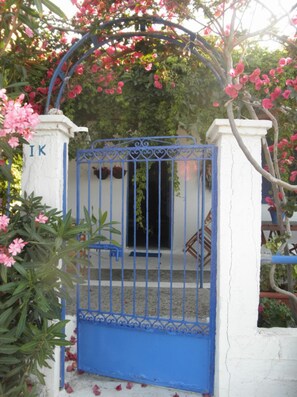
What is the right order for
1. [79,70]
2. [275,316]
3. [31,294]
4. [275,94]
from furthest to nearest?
[79,70]
[275,316]
[275,94]
[31,294]

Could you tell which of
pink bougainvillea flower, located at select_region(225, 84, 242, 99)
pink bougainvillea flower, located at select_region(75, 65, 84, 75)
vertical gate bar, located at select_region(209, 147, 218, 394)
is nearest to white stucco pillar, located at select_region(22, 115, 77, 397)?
pink bougainvillea flower, located at select_region(75, 65, 84, 75)

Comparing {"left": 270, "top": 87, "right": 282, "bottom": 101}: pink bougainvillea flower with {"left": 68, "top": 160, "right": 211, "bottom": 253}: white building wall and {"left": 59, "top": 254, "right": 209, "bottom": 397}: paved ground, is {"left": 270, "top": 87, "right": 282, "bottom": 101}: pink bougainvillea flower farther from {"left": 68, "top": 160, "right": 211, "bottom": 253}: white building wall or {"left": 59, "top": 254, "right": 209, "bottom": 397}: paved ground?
{"left": 68, "top": 160, "right": 211, "bottom": 253}: white building wall

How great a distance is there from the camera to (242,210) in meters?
3.03

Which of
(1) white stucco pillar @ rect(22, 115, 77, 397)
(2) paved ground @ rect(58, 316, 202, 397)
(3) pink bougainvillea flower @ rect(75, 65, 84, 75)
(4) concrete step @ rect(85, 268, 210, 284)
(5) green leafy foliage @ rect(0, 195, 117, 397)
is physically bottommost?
(2) paved ground @ rect(58, 316, 202, 397)

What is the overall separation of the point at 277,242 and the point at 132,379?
1747 mm

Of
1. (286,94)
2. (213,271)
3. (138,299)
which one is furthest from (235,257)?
(138,299)

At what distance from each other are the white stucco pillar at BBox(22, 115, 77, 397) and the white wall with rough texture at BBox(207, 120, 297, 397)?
1194mm

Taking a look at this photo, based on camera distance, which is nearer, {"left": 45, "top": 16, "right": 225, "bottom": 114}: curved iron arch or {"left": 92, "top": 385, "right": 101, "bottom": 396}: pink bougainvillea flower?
{"left": 92, "top": 385, "right": 101, "bottom": 396}: pink bougainvillea flower

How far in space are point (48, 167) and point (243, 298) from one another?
5.70 ft

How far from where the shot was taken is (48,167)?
311 cm

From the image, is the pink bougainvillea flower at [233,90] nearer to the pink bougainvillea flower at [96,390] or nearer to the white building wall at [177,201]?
the pink bougainvillea flower at [96,390]

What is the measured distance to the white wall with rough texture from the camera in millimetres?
2988

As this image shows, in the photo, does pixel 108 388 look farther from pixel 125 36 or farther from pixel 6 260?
pixel 125 36

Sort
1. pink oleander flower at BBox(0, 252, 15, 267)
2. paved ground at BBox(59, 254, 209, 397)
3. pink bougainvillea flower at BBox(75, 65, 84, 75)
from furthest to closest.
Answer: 1. pink bougainvillea flower at BBox(75, 65, 84, 75)
2. paved ground at BBox(59, 254, 209, 397)
3. pink oleander flower at BBox(0, 252, 15, 267)
